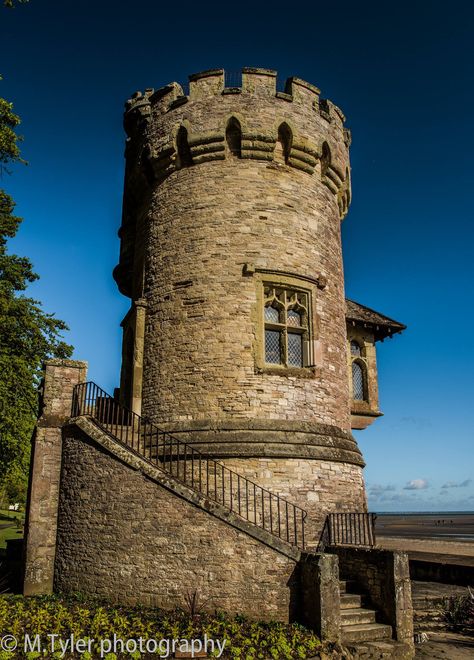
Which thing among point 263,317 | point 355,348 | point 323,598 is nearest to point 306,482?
point 323,598

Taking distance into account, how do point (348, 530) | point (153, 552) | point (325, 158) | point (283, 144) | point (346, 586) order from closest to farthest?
point (153, 552)
point (346, 586)
point (348, 530)
point (283, 144)
point (325, 158)

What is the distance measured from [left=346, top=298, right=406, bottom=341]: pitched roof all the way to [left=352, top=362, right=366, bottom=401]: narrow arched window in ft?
4.02

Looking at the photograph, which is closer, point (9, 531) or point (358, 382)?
point (358, 382)

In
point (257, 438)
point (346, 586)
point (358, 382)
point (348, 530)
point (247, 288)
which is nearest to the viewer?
point (346, 586)

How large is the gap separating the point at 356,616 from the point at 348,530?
272 cm

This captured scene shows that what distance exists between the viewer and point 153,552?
963 centimetres

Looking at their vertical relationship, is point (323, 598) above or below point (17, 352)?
below

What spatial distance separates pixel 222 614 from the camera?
9.04 m

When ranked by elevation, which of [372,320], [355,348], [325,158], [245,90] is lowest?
[355,348]

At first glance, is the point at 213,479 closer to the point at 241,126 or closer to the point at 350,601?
the point at 350,601

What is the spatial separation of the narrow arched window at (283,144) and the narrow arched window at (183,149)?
7.32 ft

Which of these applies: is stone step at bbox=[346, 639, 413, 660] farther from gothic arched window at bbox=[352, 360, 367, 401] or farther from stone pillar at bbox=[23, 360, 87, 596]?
gothic arched window at bbox=[352, 360, 367, 401]

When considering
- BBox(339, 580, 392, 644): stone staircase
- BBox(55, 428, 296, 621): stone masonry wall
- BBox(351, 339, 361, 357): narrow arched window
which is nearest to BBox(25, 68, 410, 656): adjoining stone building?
BBox(55, 428, 296, 621): stone masonry wall

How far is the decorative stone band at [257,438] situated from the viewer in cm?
1142
